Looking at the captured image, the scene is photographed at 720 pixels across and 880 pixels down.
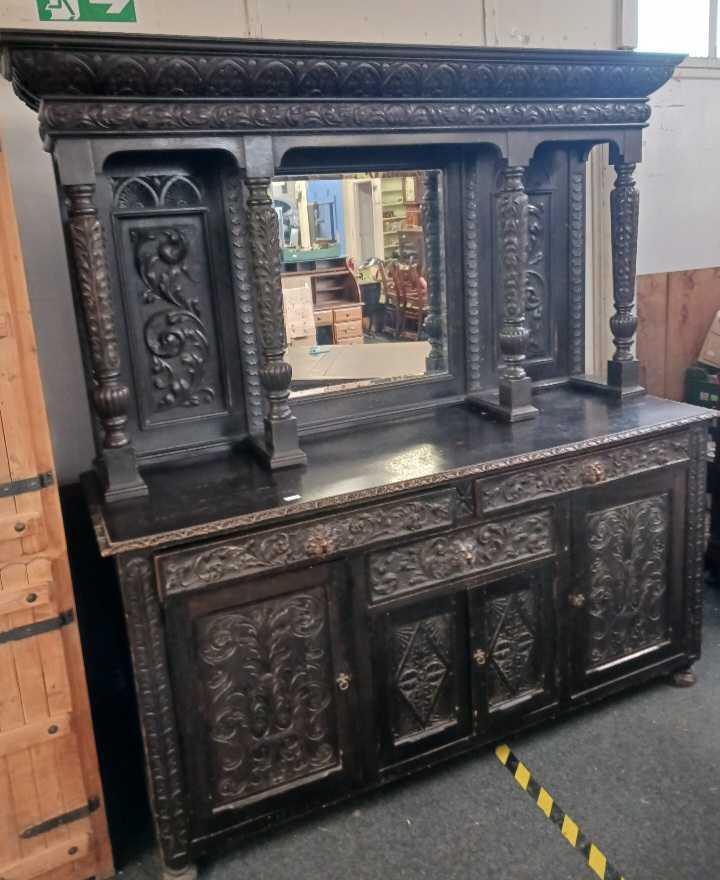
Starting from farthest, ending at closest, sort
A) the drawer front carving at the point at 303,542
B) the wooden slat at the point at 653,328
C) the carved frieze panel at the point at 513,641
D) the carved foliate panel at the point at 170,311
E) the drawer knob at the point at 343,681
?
the wooden slat at the point at 653,328
the carved frieze panel at the point at 513,641
the carved foliate panel at the point at 170,311
the drawer knob at the point at 343,681
the drawer front carving at the point at 303,542

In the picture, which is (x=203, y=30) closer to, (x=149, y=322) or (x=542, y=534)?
(x=149, y=322)

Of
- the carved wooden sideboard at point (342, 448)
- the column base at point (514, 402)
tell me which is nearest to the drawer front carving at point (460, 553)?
the carved wooden sideboard at point (342, 448)

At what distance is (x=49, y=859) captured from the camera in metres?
2.03

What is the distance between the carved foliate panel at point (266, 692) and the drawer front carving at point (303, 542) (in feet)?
0.38

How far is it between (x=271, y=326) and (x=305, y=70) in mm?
657

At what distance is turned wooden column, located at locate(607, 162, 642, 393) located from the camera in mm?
2646

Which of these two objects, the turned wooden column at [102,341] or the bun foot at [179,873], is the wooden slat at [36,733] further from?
the turned wooden column at [102,341]

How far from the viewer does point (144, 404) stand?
235cm

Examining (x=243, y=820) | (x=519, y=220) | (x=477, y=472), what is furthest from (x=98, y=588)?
(x=519, y=220)

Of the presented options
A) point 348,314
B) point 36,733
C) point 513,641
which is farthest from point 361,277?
point 36,733

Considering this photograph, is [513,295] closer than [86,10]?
No

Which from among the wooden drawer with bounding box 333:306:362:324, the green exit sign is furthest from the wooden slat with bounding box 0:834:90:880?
the green exit sign

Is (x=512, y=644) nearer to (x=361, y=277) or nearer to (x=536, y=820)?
(x=536, y=820)

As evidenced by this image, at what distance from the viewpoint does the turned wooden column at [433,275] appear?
264 centimetres
